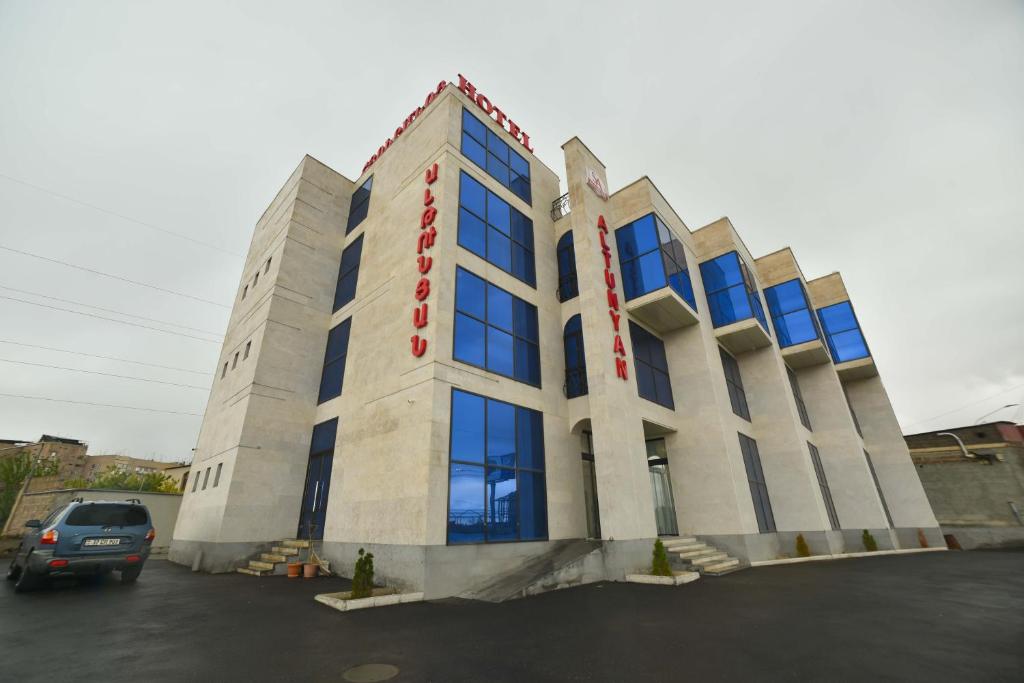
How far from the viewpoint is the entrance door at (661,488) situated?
20188mm

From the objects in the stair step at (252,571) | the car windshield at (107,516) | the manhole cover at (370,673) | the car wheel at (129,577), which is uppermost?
the car windshield at (107,516)

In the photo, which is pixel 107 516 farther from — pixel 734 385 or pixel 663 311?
pixel 734 385

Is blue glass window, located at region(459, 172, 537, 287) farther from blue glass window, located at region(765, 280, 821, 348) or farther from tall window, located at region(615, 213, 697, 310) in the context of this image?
blue glass window, located at region(765, 280, 821, 348)

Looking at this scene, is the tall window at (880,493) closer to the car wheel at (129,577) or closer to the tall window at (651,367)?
the tall window at (651,367)

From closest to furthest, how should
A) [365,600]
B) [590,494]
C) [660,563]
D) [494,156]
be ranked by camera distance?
1. [365,600]
2. [660,563]
3. [590,494]
4. [494,156]

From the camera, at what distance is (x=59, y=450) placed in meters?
56.5

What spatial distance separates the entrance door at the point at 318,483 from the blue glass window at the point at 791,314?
26294 mm

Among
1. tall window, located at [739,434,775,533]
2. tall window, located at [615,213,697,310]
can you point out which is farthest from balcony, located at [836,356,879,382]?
tall window, located at [615,213,697,310]

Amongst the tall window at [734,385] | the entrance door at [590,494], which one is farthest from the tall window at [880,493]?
the entrance door at [590,494]

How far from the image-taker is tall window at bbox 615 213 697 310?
19.3 metres

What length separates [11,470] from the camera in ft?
132

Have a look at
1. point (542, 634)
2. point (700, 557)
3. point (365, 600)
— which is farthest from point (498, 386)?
point (700, 557)

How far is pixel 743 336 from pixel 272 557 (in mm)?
24309

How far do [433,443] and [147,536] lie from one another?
7.88 meters
